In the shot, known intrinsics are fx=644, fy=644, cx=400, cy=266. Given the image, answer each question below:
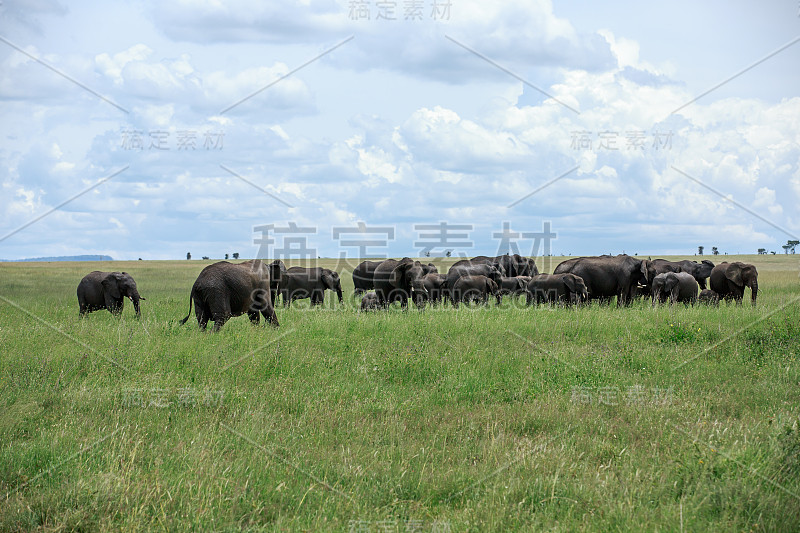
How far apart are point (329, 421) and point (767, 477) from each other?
5.33m

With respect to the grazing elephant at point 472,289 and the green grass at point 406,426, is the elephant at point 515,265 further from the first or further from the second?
the green grass at point 406,426

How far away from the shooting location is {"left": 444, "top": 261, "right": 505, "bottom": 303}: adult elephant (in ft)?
90.6

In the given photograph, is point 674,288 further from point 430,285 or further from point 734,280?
point 430,285

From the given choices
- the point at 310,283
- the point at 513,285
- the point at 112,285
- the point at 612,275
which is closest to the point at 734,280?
the point at 612,275

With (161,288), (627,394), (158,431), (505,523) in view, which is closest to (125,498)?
(158,431)

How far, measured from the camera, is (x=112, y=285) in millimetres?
21016

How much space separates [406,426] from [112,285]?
15320mm

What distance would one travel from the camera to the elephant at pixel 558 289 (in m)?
22.9

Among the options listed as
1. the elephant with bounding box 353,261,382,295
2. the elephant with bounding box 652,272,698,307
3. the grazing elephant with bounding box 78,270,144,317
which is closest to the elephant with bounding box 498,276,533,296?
the elephant with bounding box 353,261,382,295

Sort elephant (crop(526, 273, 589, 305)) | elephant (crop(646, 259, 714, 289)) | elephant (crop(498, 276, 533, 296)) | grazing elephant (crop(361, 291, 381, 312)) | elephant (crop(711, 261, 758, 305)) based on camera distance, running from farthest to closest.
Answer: elephant (crop(498, 276, 533, 296)) < elephant (crop(646, 259, 714, 289)) < elephant (crop(711, 261, 758, 305)) < grazing elephant (crop(361, 291, 381, 312)) < elephant (crop(526, 273, 589, 305))

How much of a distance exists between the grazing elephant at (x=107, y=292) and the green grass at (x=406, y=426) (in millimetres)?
5424

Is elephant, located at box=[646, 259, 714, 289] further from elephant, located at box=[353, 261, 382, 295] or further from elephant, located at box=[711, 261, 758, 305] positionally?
elephant, located at box=[353, 261, 382, 295]

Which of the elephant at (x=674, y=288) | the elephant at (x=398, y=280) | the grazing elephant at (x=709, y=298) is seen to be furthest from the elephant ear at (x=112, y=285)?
the grazing elephant at (x=709, y=298)

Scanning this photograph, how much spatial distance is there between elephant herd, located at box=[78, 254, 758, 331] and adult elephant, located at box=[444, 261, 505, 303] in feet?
0.14
